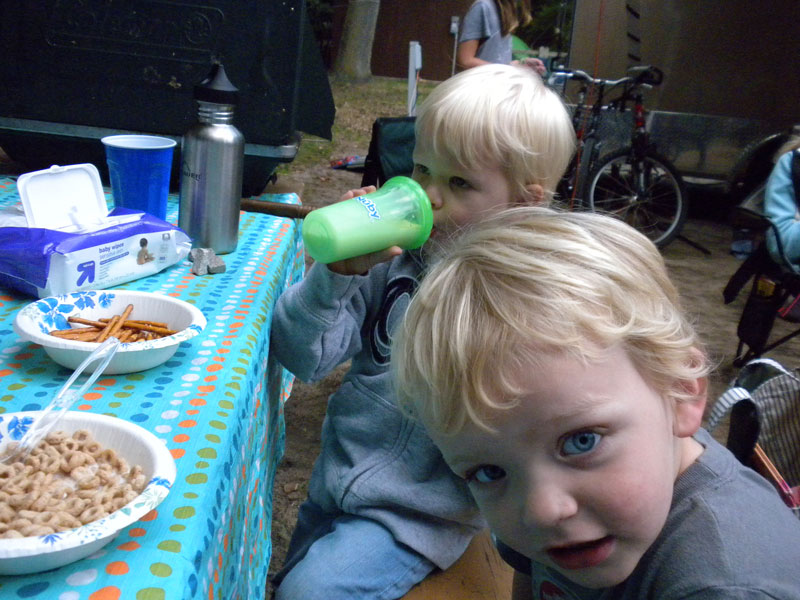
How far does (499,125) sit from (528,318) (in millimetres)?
724

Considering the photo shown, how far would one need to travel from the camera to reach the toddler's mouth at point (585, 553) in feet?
2.69

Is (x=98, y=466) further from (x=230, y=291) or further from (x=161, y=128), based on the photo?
(x=161, y=128)

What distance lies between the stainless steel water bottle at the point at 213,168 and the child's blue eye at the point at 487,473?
93cm

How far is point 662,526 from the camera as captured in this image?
86cm

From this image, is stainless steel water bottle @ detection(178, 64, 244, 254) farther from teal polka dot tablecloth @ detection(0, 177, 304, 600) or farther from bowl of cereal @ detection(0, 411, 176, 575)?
bowl of cereal @ detection(0, 411, 176, 575)

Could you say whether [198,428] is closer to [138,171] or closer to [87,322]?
[87,322]

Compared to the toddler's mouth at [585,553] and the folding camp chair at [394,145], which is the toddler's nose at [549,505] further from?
the folding camp chair at [394,145]

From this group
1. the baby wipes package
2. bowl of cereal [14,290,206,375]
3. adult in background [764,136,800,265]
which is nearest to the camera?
bowl of cereal [14,290,206,375]

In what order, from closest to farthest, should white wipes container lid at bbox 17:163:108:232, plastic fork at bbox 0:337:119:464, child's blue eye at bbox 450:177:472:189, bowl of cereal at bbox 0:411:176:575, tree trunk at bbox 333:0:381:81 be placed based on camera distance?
1. bowl of cereal at bbox 0:411:176:575
2. plastic fork at bbox 0:337:119:464
3. white wipes container lid at bbox 17:163:108:232
4. child's blue eye at bbox 450:177:472:189
5. tree trunk at bbox 333:0:381:81

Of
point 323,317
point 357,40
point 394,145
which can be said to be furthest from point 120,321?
point 357,40

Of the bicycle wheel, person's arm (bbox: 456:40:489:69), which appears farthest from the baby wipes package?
the bicycle wheel

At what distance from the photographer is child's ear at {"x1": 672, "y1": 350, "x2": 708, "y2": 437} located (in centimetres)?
89

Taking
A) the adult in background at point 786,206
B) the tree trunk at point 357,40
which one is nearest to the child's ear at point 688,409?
the adult in background at point 786,206

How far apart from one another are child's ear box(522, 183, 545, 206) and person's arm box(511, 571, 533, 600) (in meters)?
0.73
